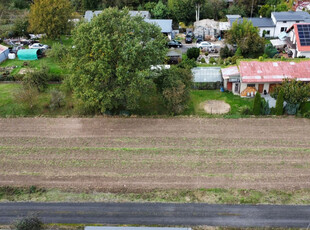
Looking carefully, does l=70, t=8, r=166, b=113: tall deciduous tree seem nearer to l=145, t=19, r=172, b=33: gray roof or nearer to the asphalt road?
the asphalt road

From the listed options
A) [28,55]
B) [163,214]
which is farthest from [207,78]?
[28,55]

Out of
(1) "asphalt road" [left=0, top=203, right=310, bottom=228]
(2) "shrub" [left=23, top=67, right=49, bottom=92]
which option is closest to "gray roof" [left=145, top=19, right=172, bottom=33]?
(2) "shrub" [left=23, top=67, right=49, bottom=92]

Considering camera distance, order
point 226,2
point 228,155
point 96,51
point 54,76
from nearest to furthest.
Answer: point 228,155, point 96,51, point 54,76, point 226,2

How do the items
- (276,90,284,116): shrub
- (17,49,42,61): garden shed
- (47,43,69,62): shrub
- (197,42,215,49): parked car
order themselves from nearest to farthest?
(276,90,284,116): shrub → (47,43,69,62): shrub → (17,49,42,61): garden shed → (197,42,215,49): parked car

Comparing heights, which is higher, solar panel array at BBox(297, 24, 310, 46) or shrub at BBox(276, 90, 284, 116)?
solar panel array at BBox(297, 24, 310, 46)

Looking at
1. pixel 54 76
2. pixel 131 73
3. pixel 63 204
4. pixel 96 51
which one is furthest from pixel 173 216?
pixel 54 76

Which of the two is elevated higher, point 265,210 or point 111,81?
point 111,81

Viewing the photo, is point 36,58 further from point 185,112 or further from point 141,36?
point 185,112

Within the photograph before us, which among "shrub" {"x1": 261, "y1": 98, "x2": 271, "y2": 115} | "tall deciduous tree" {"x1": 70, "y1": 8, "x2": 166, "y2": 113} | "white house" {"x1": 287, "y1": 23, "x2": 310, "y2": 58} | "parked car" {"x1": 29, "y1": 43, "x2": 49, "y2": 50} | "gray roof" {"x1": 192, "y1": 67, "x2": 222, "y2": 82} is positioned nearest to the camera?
"tall deciduous tree" {"x1": 70, "y1": 8, "x2": 166, "y2": 113}
